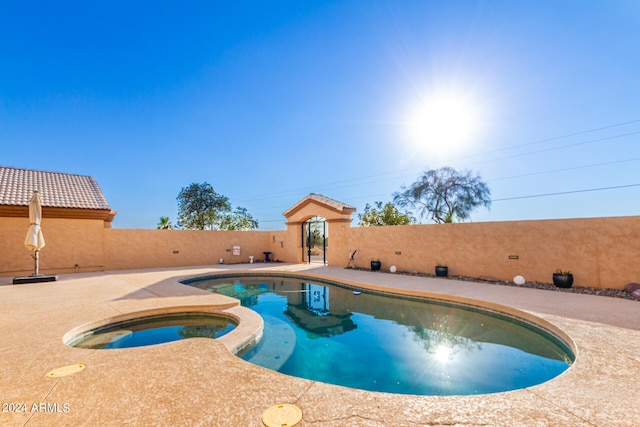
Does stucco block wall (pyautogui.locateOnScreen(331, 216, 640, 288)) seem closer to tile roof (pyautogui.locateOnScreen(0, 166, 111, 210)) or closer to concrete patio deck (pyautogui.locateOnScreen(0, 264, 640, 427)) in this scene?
concrete patio deck (pyautogui.locateOnScreen(0, 264, 640, 427))

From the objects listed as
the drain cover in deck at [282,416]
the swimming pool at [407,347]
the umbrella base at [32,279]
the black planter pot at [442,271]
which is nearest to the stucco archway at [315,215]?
the black planter pot at [442,271]

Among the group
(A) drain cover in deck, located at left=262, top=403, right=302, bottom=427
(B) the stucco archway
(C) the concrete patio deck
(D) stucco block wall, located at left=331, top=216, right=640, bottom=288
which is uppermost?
(B) the stucco archway

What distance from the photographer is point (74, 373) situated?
293 cm

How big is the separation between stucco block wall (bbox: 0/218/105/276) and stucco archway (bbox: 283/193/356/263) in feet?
31.2

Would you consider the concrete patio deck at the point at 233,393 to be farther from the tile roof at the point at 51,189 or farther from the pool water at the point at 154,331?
the tile roof at the point at 51,189

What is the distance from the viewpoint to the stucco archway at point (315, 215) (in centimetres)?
→ 1426

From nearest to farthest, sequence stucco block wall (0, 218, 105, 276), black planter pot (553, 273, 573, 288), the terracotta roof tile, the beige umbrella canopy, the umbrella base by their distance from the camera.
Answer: black planter pot (553, 273, 573, 288), the beige umbrella canopy, the umbrella base, stucco block wall (0, 218, 105, 276), the terracotta roof tile

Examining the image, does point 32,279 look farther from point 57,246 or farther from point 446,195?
point 446,195

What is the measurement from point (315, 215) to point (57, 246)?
11.7m

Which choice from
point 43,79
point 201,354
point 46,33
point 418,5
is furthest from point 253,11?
point 201,354

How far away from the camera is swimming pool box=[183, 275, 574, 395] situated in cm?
370

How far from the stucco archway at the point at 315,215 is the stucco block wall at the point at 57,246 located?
31.2 ft

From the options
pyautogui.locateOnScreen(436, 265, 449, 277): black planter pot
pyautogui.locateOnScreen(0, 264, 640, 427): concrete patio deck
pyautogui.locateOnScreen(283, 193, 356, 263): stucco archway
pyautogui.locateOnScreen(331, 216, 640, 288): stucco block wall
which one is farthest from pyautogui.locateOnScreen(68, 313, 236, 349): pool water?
pyautogui.locateOnScreen(283, 193, 356, 263): stucco archway

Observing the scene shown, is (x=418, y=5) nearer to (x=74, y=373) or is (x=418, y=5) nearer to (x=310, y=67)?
(x=310, y=67)
